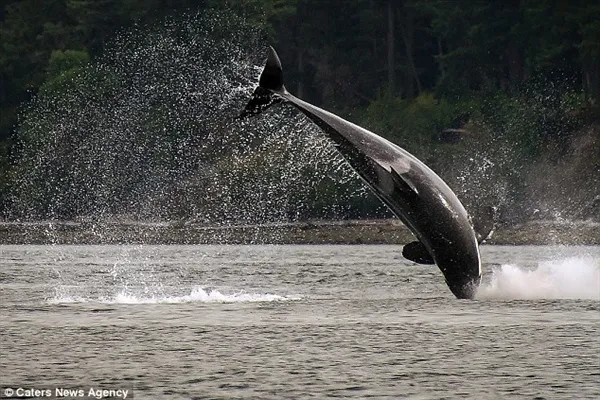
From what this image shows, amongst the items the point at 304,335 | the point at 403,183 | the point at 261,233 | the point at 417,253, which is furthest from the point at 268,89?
the point at 261,233

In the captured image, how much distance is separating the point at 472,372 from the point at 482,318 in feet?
24.3

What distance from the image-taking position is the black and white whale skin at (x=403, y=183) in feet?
101

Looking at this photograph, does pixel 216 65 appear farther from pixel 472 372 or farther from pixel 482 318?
pixel 472 372

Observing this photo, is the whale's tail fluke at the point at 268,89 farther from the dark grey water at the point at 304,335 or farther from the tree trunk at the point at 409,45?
the tree trunk at the point at 409,45

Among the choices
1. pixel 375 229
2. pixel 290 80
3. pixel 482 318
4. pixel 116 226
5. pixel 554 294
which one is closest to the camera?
pixel 482 318

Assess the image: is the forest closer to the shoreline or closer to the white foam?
the shoreline

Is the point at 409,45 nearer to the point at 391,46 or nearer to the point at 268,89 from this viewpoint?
the point at 391,46

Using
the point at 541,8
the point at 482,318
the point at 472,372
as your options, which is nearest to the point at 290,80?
the point at 541,8

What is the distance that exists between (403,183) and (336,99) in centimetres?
8382

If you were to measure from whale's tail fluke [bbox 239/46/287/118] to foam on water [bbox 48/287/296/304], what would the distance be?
29.4 ft

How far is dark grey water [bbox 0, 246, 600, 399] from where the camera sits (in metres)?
25.9

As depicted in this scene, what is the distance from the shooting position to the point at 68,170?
333 feet

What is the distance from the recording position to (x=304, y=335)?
104ft

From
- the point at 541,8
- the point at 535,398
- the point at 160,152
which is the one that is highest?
the point at 541,8
